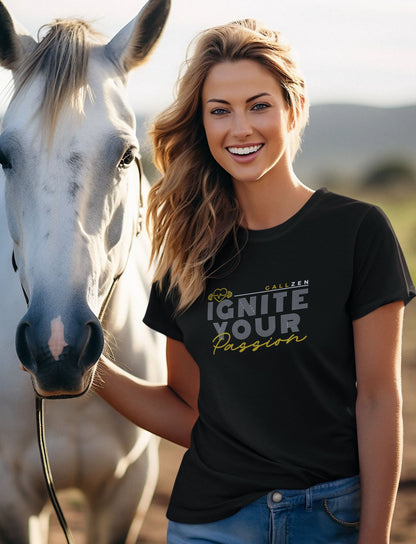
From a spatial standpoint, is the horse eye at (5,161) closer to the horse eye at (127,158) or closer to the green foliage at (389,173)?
the horse eye at (127,158)

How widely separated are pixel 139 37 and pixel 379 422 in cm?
129

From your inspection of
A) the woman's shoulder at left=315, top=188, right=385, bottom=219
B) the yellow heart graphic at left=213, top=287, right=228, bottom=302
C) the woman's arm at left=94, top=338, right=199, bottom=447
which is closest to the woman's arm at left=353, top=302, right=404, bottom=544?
the woman's shoulder at left=315, top=188, right=385, bottom=219

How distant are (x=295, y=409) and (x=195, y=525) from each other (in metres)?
0.37

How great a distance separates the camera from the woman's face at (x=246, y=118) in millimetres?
1664

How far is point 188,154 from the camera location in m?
1.96

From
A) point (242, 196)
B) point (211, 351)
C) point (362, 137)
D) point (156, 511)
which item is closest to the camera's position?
point (211, 351)

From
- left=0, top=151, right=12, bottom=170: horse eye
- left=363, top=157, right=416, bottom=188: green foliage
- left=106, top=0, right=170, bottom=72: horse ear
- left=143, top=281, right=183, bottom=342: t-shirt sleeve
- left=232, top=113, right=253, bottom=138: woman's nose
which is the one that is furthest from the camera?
left=363, top=157, right=416, bottom=188: green foliage

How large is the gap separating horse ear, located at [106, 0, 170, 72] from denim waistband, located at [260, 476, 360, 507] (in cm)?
126

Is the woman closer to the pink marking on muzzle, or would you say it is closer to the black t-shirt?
the black t-shirt

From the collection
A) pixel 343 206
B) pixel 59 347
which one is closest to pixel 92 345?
pixel 59 347

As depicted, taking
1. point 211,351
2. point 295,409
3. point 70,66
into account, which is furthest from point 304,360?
point 70,66

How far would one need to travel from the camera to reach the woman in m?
1.56

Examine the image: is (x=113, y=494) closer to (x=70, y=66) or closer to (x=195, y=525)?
(x=195, y=525)

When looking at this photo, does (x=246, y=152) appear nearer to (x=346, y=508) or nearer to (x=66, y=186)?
(x=66, y=186)
